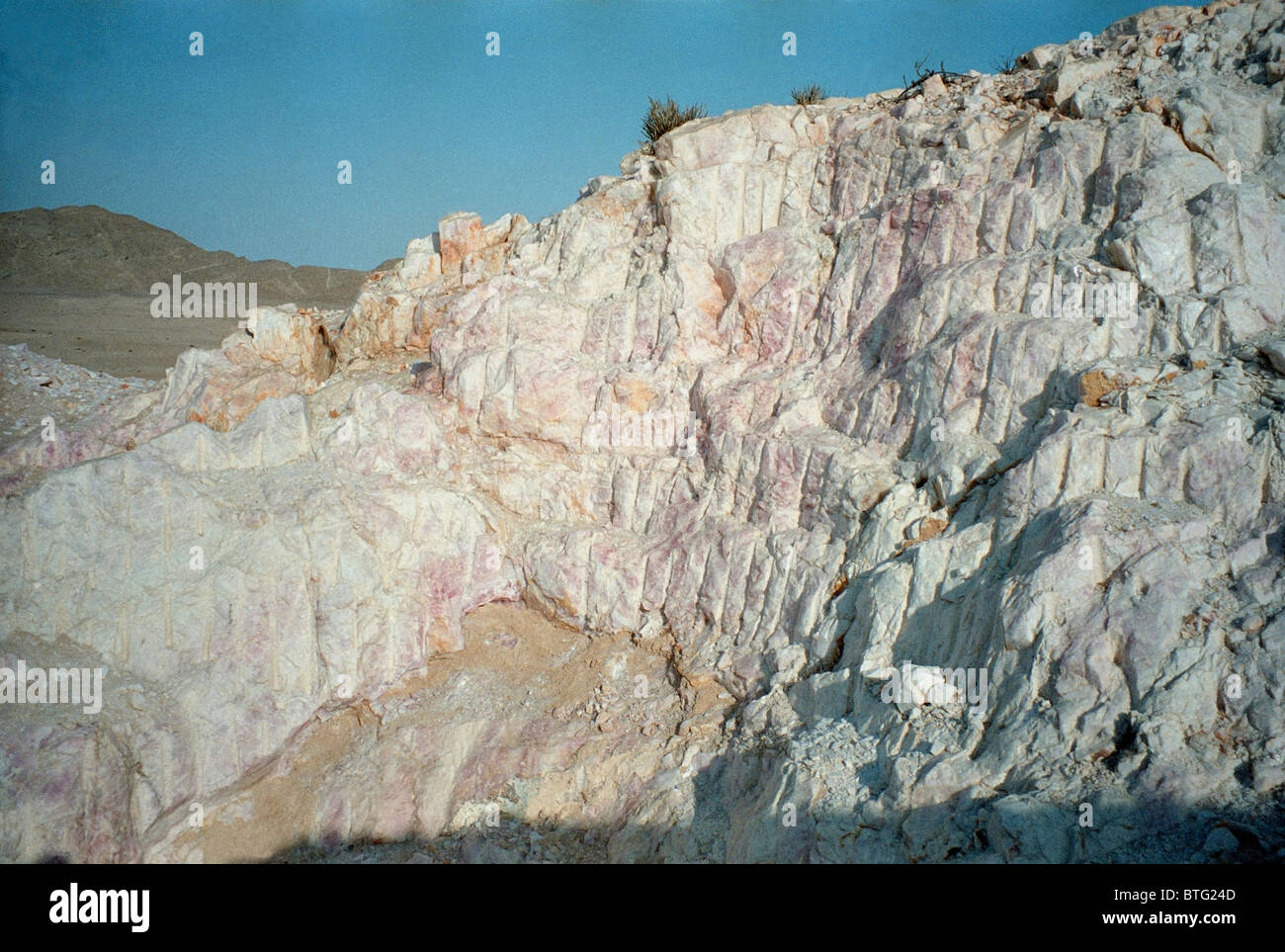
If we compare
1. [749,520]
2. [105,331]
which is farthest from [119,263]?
[749,520]

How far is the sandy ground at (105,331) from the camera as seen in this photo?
A: 773 inches

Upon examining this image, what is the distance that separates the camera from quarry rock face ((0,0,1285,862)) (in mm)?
8047

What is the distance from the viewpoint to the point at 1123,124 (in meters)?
11.1

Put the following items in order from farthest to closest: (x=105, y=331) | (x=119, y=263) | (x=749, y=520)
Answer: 1. (x=119, y=263)
2. (x=105, y=331)
3. (x=749, y=520)

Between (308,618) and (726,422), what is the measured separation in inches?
270

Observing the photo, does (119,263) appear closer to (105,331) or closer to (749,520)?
(105,331)

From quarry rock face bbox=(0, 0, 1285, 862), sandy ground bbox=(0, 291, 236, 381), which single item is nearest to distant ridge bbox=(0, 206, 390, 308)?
sandy ground bbox=(0, 291, 236, 381)

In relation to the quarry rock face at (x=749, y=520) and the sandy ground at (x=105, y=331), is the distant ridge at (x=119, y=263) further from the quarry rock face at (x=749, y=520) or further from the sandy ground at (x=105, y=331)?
the quarry rock face at (x=749, y=520)

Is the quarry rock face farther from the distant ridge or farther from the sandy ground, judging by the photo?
the distant ridge

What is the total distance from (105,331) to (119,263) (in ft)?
68.8

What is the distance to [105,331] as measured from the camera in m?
23.1

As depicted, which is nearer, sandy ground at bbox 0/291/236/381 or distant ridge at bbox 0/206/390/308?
sandy ground at bbox 0/291/236/381

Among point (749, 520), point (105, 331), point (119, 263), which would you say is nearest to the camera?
point (749, 520)

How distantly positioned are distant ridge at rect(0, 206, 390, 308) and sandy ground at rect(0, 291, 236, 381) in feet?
22.5
